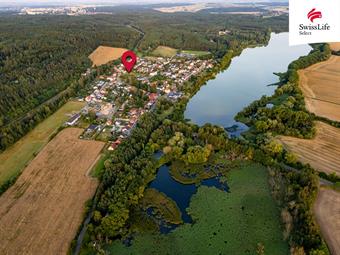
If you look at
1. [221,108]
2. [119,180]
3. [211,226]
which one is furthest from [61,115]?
[211,226]

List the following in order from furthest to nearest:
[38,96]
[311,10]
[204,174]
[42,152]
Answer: [38,96] → [42,152] → [204,174] → [311,10]

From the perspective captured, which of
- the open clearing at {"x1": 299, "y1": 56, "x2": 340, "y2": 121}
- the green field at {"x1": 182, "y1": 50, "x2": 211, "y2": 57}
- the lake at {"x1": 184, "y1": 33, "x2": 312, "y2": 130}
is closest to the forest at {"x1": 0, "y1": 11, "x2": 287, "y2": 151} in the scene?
the green field at {"x1": 182, "y1": 50, "x2": 211, "y2": 57}

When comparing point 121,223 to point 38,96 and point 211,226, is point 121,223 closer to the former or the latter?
point 211,226

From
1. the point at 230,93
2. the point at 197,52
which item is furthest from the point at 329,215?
the point at 197,52

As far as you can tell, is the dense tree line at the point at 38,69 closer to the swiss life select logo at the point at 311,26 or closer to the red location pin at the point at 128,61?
the red location pin at the point at 128,61

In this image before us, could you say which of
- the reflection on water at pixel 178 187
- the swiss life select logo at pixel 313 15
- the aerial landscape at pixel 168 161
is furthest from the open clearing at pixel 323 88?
the reflection on water at pixel 178 187

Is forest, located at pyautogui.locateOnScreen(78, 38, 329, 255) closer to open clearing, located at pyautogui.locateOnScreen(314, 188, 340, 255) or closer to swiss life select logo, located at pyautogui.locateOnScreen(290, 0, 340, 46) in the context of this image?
open clearing, located at pyautogui.locateOnScreen(314, 188, 340, 255)

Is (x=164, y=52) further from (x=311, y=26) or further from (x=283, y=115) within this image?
(x=311, y=26)

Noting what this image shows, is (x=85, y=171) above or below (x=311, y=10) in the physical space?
below
